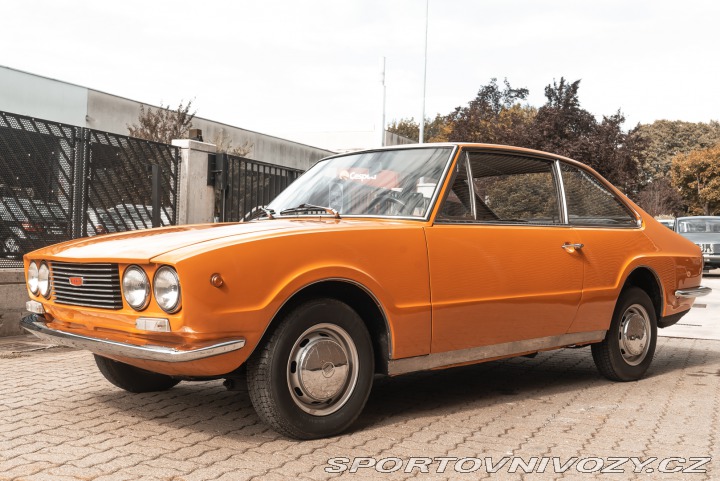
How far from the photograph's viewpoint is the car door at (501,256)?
4805mm

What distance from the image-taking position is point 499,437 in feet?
14.7

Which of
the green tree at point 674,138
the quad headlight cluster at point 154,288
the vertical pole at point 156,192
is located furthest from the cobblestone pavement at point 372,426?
the green tree at point 674,138

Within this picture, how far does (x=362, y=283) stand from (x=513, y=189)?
5.85 ft

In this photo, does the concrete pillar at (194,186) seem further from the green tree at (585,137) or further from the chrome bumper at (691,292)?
the green tree at (585,137)

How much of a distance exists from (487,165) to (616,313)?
5.47 ft

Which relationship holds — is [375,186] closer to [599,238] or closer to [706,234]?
[599,238]

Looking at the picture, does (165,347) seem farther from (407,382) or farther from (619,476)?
(407,382)

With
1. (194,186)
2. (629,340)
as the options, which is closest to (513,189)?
(629,340)

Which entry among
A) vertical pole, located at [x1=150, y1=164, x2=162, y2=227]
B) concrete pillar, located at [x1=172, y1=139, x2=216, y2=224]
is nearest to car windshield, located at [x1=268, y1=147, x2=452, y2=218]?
vertical pole, located at [x1=150, y1=164, x2=162, y2=227]

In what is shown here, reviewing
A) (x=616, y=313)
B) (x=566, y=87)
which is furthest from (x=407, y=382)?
(x=566, y=87)

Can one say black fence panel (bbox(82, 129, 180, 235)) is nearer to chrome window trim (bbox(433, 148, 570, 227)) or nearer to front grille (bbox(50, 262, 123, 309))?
front grille (bbox(50, 262, 123, 309))

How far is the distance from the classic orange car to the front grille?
0.01 m

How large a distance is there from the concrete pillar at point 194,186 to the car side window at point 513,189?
254 inches

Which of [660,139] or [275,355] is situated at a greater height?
[660,139]
